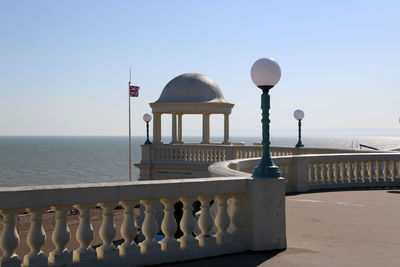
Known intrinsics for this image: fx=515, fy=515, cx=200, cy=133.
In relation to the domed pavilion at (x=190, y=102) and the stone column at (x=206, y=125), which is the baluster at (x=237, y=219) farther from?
the stone column at (x=206, y=125)

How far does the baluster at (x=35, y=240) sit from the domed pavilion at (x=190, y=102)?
2219 cm

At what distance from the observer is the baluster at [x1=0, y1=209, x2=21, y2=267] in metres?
5.17

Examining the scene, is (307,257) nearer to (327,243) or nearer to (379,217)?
(327,243)

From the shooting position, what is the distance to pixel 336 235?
8.04m

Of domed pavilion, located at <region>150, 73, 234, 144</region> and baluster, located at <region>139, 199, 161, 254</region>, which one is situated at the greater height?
domed pavilion, located at <region>150, 73, 234, 144</region>

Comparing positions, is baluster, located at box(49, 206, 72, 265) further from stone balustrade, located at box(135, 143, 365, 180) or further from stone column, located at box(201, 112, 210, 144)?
stone column, located at box(201, 112, 210, 144)

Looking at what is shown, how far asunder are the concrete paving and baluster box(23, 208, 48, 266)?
171 centimetres

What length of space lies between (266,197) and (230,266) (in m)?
1.12

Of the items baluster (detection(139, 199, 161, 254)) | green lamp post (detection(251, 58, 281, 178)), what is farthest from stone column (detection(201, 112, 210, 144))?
baluster (detection(139, 199, 161, 254))

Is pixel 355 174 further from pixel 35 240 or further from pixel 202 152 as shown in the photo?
pixel 35 240

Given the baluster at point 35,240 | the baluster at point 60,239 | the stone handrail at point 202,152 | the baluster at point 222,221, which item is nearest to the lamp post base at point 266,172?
the baluster at point 222,221

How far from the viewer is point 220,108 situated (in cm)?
2805

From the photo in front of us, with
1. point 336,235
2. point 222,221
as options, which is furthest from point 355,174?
point 222,221

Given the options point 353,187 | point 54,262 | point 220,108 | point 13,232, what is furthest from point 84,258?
point 220,108
